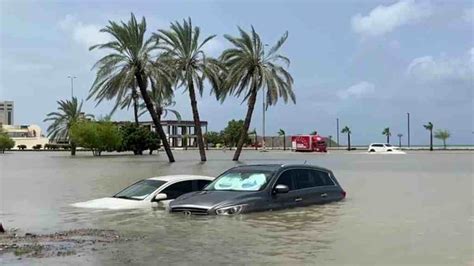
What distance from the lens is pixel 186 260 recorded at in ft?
30.1

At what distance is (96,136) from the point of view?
79.7 meters

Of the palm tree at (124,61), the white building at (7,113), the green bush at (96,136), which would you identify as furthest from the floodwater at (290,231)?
the white building at (7,113)

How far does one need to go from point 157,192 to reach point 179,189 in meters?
0.54

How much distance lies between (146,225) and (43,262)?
4.09m

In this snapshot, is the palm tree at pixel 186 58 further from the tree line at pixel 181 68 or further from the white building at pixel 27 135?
the white building at pixel 27 135

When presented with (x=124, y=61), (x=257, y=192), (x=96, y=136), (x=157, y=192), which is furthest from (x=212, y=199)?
(x=96, y=136)

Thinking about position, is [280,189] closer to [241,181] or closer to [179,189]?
[241,181]

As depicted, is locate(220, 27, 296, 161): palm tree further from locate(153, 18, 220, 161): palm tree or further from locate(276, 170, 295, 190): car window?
locate(276, 170, 295, 190): car window

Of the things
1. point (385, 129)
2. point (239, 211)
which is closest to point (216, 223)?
point (239, 211)

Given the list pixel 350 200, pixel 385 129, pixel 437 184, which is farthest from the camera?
pixel 385 129

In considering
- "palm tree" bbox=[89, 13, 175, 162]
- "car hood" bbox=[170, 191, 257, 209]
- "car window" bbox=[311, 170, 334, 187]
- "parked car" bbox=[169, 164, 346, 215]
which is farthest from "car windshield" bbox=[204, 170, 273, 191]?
"palm tree" bbox=[89, 13, 175, 162]

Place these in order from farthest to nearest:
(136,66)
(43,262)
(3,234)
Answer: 1. (136,66)
2. (3,234)
3. (43,262)

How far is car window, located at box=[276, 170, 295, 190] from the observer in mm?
14449

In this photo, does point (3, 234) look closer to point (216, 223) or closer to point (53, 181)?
point (216, 223)
